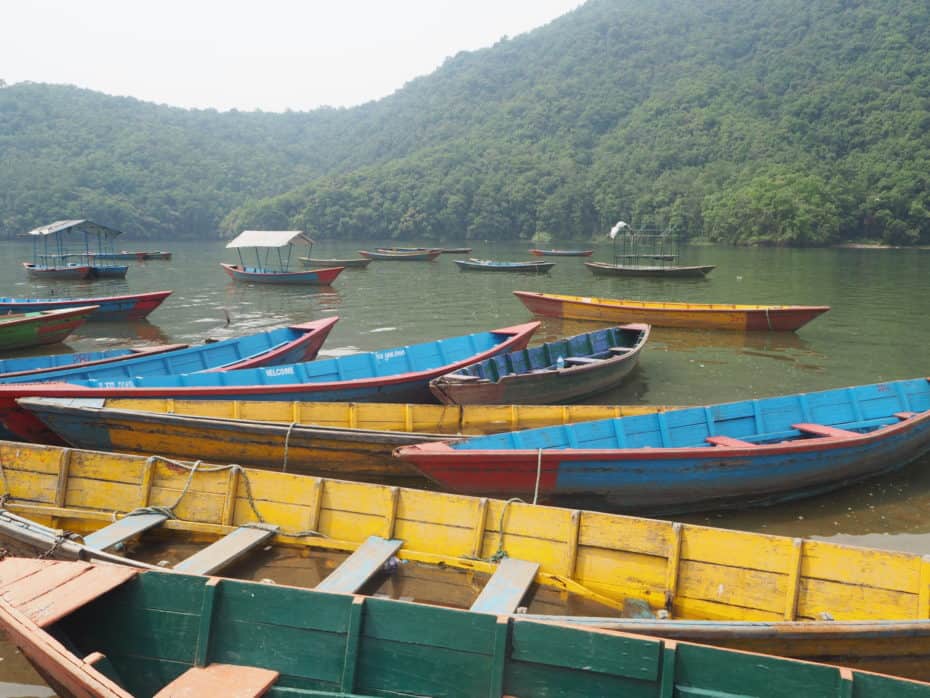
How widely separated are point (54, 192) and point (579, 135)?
80779 millimetres

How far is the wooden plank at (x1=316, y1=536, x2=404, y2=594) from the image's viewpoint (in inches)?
217

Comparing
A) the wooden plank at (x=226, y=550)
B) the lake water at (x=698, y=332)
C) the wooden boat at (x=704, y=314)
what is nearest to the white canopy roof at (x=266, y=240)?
the lake water at (x=698, y=332)

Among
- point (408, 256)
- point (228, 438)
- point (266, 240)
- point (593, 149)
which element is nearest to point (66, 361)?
point (228, 438)

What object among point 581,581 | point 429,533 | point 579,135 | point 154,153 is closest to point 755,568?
point 581,581

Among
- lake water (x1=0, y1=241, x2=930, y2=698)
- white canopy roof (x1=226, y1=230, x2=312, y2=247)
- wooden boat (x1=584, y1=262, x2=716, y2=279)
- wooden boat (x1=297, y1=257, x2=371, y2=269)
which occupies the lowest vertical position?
lake water (x1=0, y1=241, x2=930, y2=698)

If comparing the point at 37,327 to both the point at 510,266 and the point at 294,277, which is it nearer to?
the point at 294,277

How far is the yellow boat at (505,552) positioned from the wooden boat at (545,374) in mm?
5055

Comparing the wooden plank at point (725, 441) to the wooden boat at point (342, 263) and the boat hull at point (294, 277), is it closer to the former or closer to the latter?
the boat hull at point (294, 277)

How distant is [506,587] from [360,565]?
1.28m

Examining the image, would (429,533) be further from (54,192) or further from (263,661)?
(54,192)

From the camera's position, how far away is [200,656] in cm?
477

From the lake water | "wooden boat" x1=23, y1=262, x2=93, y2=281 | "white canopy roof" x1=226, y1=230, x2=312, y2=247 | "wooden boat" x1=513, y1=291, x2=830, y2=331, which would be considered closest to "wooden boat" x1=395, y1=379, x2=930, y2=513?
the lake water

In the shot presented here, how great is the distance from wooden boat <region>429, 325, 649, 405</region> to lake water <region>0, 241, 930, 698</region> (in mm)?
1014

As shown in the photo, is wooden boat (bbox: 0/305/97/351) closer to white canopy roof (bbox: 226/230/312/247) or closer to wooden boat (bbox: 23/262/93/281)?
white canopy roof (bbox: 226/230/312/247)
